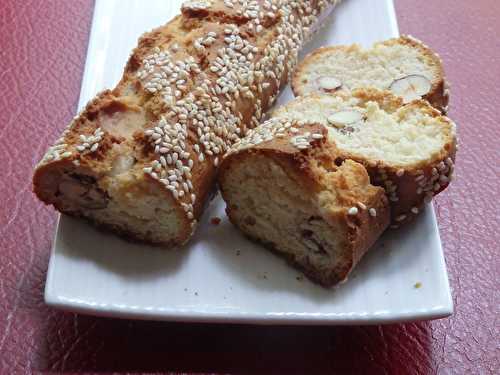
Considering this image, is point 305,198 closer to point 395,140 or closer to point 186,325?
point 395,140

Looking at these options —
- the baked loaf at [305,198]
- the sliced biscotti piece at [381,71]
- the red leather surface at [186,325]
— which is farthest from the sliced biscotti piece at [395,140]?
the red leather surface at [186,325]

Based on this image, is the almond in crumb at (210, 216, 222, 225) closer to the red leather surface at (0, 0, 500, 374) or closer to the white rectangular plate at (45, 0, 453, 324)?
the white rectangular plate at (45, 0, 453, 324)

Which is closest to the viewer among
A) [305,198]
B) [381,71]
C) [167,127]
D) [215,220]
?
[305,198]

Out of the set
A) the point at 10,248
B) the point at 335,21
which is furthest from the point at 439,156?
the point at 10,248

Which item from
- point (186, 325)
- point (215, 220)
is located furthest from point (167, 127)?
point (186, 325)

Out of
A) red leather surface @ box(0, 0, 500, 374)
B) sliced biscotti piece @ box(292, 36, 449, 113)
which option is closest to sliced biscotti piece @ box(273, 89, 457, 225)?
sliced biscotti piece @ box(292, 36, 449, 113)

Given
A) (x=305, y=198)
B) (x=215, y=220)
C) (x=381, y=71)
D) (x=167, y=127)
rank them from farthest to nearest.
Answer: (x=381, y=71)
(x=215, y=220)
(x=167, y=127)
(x=305, y=198)

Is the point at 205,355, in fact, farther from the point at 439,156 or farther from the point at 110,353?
the point at 439,156
